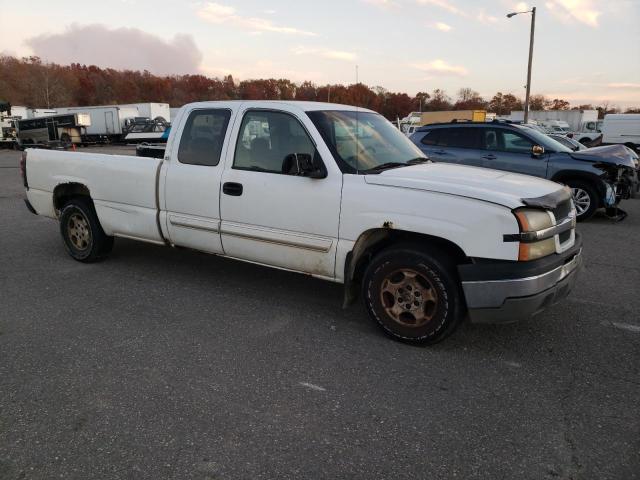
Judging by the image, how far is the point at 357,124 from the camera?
4.55 metres

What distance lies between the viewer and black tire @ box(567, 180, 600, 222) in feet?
30.2

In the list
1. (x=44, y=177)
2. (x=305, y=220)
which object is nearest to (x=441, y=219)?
(x=305, y=220)

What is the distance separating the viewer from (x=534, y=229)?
340cm

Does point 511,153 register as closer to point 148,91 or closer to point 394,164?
point 394,164

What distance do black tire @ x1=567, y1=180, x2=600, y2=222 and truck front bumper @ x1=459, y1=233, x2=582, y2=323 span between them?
21.5ft

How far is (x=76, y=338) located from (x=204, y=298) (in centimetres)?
124

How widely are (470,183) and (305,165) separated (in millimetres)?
1270

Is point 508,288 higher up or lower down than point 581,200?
higher up

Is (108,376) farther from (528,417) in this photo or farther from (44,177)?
(44,177)

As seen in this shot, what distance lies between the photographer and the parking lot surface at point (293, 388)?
2.57 metres

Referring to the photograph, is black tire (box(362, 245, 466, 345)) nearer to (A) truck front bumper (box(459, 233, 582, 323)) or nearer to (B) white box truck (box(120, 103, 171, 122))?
(A) truck front bumper (box(459, 233, 582, 323))

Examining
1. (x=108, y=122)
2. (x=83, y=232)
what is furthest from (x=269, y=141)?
(x=108, y=122)

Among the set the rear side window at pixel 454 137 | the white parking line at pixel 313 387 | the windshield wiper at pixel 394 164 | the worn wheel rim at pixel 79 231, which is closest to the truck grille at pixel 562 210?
the windshield wiper at pixel 394 164

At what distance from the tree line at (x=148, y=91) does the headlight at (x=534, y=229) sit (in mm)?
73656
